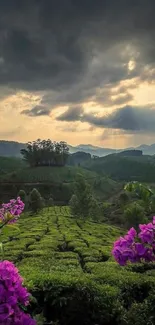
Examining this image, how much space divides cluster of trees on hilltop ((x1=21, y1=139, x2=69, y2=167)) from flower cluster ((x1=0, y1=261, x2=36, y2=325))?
592 ft

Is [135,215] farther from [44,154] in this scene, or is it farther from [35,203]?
[44,154]

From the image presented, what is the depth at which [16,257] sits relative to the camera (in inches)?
800

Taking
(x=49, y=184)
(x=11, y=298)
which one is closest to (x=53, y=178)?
(x=49, y=184)

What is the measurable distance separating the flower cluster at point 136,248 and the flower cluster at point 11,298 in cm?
219

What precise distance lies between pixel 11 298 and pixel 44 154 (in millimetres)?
183759

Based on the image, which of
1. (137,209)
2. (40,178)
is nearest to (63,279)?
(137,209)

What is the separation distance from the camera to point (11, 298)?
13.1ft

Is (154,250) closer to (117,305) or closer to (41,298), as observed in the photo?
(117,305)

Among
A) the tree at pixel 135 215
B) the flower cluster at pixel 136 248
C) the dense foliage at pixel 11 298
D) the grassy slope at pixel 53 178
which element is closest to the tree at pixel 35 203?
the tree at pixel 135 215

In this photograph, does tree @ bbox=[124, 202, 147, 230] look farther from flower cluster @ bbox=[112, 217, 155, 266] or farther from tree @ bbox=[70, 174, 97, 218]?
flower cluster @ bbox=[112, 217, 155, 266]

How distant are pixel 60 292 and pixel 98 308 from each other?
44.5 inches

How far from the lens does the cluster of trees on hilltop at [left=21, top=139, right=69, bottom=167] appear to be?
184750 mm

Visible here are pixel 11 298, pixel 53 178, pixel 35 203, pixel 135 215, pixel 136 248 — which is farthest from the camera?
pixel 53 178

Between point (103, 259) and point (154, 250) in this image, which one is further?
point (103, 259)
